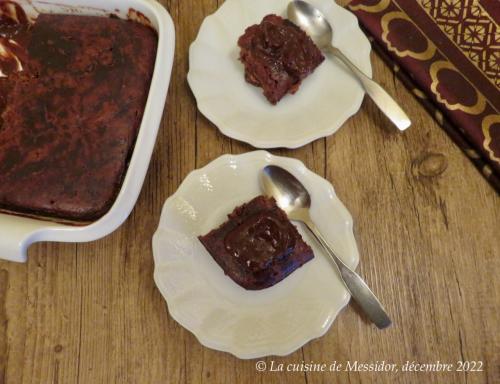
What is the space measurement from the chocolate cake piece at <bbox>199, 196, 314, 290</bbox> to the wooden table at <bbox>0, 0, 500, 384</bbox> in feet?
0.62

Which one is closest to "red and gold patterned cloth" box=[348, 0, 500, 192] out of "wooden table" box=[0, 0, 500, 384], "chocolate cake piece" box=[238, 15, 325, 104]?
"wooden table" box=[0, 0, 500, 384]

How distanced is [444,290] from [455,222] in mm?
184

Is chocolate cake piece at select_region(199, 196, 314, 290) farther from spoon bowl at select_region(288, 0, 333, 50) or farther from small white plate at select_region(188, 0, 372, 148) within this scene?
spoon bowl at select_region(288, 0, 333, 50)

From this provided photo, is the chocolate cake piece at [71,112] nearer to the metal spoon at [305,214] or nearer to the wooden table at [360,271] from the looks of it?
the wooden table at [360,271]

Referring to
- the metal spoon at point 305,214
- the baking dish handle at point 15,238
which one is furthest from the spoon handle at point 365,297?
the baking dish handle at point 15,238

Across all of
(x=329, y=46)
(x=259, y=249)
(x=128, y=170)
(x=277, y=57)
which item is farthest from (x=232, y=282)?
(x=329, y=46)

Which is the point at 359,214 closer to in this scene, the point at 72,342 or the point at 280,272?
the point at 280,272

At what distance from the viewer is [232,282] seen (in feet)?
3.57

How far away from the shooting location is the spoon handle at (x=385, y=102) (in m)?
1.21

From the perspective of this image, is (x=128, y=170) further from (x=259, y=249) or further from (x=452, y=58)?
(x=452, y=58)

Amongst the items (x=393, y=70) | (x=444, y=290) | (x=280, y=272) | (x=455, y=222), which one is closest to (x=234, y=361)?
(x=280, y=272)

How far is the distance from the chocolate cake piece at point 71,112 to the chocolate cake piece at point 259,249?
28cm

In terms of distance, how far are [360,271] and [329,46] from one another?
0.65 m

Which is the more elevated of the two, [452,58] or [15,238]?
[452,58]
